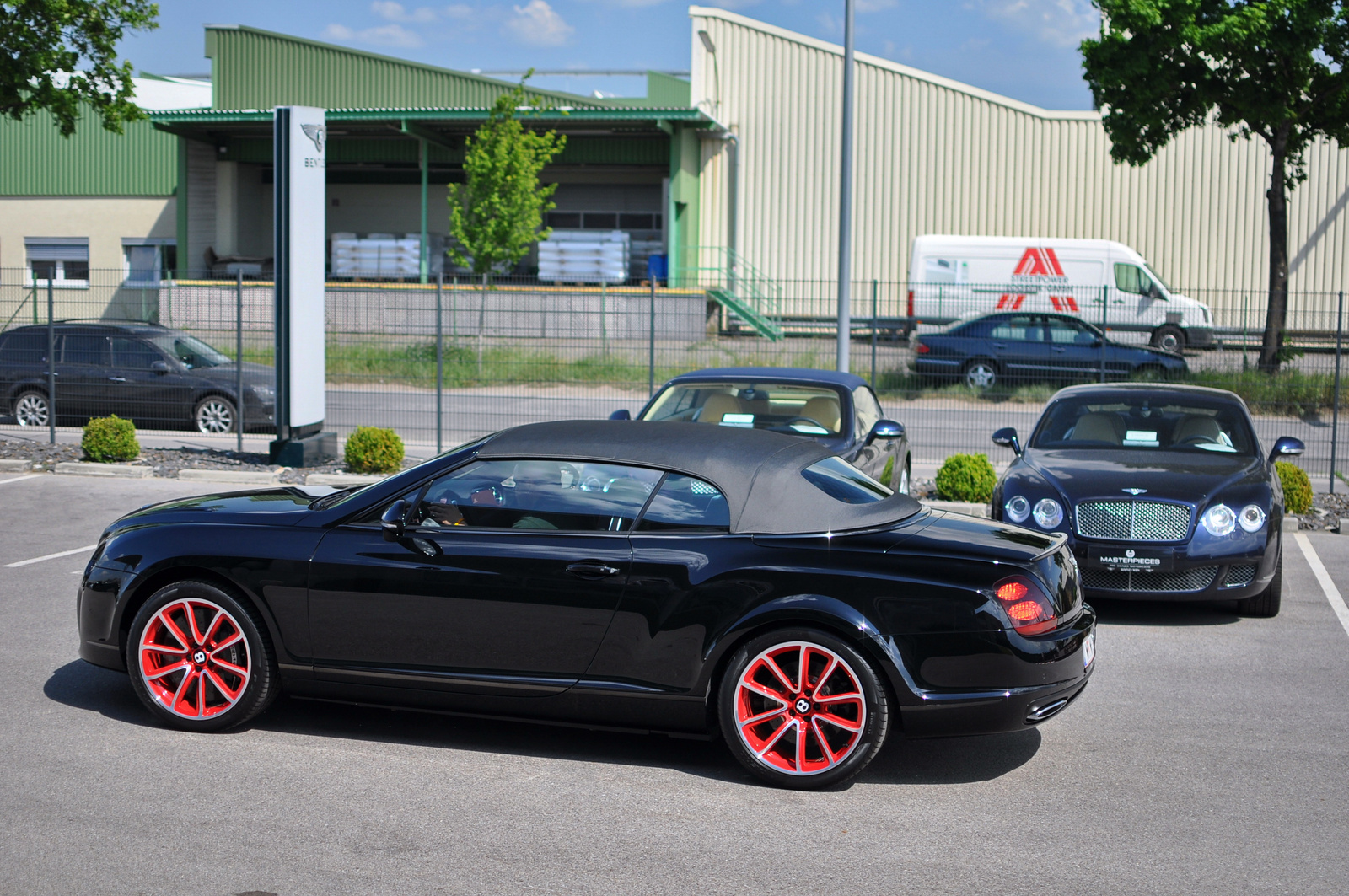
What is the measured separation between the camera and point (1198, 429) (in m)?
8.95

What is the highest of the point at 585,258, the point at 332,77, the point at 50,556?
the point at 332,77

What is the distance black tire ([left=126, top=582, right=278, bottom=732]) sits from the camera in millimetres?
5117

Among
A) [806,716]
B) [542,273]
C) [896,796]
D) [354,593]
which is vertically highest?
[542,273]

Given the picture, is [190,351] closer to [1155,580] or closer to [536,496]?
[536,496]

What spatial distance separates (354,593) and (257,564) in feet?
1.47

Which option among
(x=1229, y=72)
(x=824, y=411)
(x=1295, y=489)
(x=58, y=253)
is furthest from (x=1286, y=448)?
(x=58, y=253)

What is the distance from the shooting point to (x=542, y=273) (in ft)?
110

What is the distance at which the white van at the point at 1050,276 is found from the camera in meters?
27.5

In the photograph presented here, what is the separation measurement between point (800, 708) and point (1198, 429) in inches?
219

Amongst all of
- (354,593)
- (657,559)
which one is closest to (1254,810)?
(657,559)

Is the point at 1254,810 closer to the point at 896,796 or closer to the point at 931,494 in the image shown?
the point at 896,796

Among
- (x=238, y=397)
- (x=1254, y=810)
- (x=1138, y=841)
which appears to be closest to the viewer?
(x=1138, y=841)

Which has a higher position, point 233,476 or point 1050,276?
point 1050,276

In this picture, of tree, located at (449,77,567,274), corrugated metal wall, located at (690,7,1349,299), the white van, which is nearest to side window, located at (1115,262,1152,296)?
the white van
